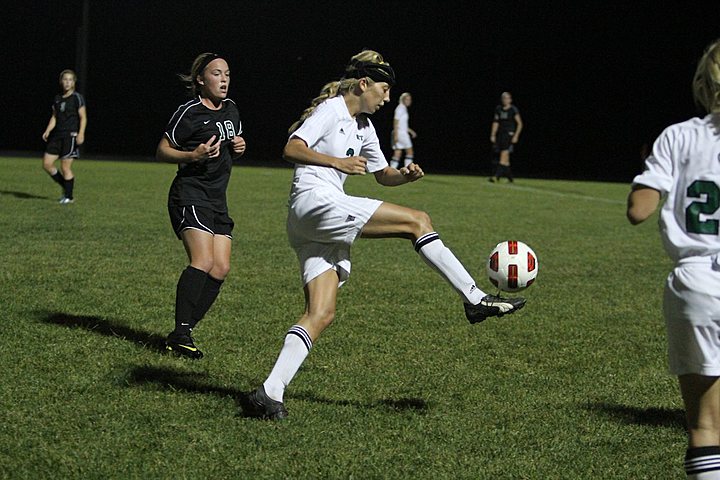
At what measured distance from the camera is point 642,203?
3.07 metres

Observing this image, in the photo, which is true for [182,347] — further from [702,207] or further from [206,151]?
[702,207]

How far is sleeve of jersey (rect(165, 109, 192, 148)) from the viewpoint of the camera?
6.03 m

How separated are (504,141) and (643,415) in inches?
777

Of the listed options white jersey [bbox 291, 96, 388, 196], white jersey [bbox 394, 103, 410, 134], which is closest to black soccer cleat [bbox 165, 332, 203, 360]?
white jersey [bbox 291, 96, 388, 196]

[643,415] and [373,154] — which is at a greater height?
[373,154]

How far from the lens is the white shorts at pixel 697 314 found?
9.82ft

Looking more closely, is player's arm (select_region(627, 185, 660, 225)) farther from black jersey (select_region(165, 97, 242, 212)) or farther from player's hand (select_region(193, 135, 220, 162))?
black jersey (select_region(165, 97, 242, 212))

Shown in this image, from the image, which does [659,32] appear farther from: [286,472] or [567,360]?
[286,472]

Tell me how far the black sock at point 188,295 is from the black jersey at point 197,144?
44cm

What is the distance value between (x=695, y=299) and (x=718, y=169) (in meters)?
0.41

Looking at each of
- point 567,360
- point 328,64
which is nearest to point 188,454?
point 567,360

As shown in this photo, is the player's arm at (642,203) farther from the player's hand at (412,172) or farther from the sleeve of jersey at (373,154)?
the sleeve of jersey at (373,154)

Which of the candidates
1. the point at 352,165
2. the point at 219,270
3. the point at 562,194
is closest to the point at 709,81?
the point at 352,165

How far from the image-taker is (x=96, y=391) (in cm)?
503
